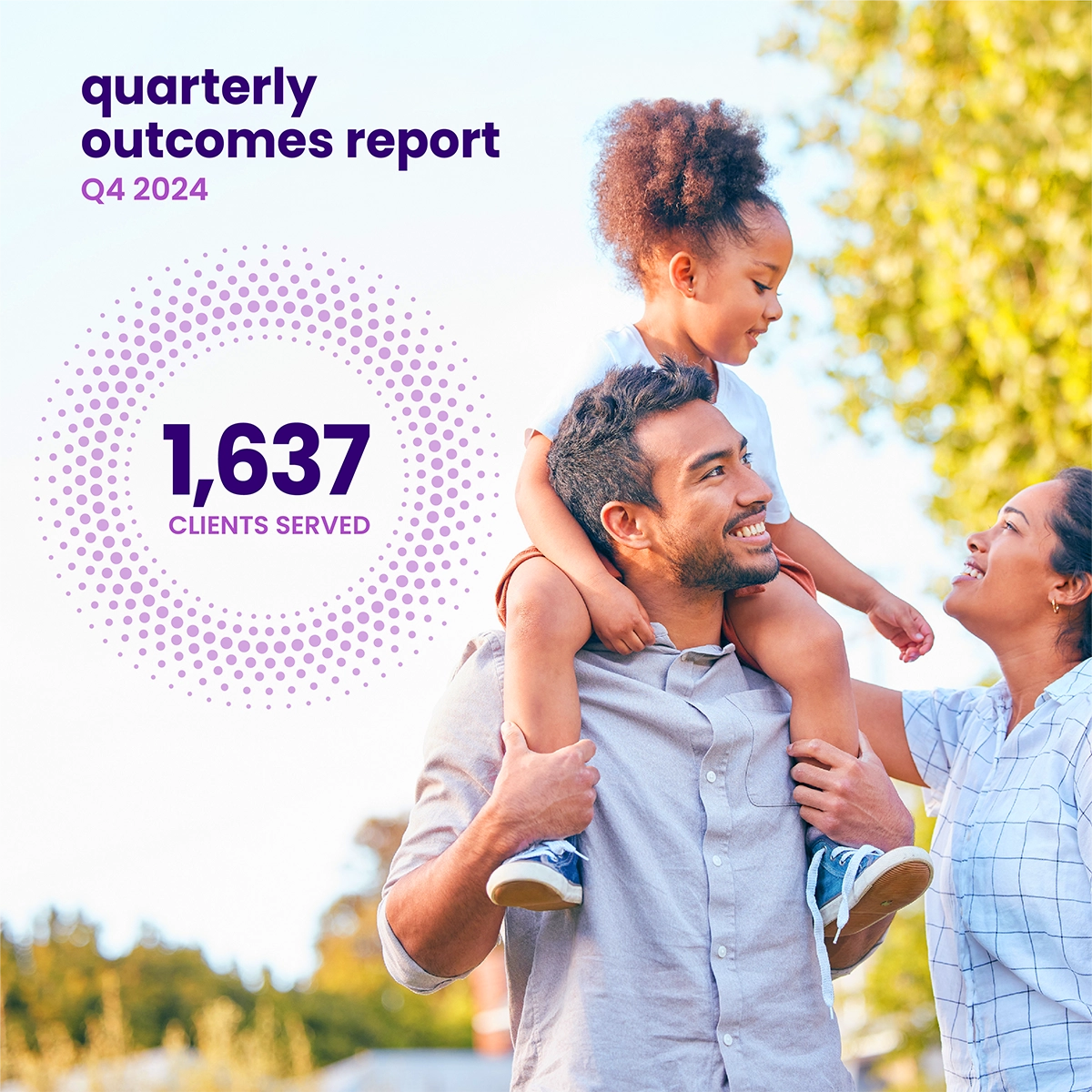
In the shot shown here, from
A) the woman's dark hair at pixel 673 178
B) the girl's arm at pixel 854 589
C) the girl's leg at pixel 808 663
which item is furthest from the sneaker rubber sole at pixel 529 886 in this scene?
the woman's dark hair at pixel 673 178

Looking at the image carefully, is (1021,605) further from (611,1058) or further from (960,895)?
(611,1058)

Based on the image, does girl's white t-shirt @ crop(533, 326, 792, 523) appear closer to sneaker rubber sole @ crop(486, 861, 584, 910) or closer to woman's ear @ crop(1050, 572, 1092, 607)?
woman's ear @ crop(1050, 572, 1092, 607)

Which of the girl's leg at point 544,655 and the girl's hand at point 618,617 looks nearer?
the girl's leg at point 544,655

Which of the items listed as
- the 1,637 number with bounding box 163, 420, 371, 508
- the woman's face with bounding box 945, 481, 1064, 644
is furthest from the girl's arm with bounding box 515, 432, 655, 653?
the 1,637 number with bounding box 163, 420, 371, 508

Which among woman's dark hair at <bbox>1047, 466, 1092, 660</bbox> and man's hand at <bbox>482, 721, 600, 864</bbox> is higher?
woman's dark hair at <bbox>1047, 466, 1092, 660</bbox>

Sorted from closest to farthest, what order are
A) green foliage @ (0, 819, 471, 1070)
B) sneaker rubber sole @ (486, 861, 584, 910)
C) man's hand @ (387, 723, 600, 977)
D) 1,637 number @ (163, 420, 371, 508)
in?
sneaker rubber sole @ (486, 861, 584, 910)
man's hand @ (387, 723, 600, 977)
1,637 number @ (163, 420, 371, 508)
green foliage @ (0, 819, 471, 1070)

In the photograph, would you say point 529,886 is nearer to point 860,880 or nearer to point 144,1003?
point 860,880

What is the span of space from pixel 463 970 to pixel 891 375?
186 inches

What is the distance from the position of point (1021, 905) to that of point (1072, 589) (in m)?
0.74

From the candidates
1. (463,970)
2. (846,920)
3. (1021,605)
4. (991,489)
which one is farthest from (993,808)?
(991,489)

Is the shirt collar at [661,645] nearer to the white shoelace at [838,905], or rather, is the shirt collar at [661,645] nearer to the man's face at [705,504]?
the man's face at [705,504]

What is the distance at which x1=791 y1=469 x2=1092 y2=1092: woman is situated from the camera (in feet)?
8.61

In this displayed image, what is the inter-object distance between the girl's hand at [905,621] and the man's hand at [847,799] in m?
0.74

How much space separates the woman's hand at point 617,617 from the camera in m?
2.42
